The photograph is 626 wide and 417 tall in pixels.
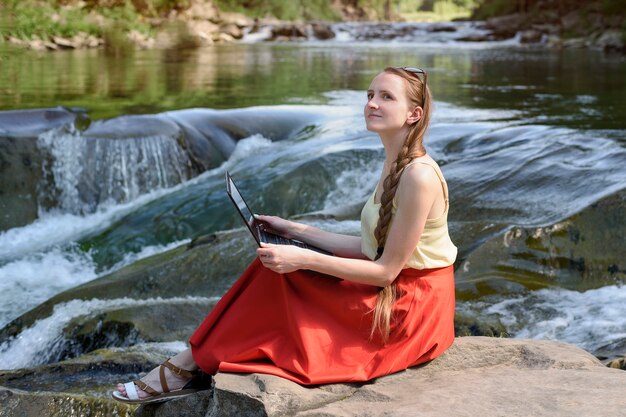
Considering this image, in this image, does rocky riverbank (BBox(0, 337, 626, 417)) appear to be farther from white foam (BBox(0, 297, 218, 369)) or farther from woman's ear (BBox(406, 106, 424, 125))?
white foam (BBox(0, 297, 218, 369))

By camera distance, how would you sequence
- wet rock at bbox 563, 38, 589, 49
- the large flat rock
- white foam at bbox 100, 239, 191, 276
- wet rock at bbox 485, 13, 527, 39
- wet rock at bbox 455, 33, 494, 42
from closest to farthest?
the large flat rock < white foam at bbox 100, 239, 191, 276 < wet rock at bbox 563, 38, 589, 49 < wet rock at bbox 455, 33, 494, 42 < wet rock at bbox 485, 13, 527, 39

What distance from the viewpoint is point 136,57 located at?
24453mm

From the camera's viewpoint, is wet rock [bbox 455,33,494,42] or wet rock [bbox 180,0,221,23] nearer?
wet rock [bbox 455,33,494,42]

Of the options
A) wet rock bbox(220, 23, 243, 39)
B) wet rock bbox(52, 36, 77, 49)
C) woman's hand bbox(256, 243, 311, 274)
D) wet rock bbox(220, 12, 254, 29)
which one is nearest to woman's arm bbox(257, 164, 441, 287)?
woman's hand bbox(256, 243, 311, 274)

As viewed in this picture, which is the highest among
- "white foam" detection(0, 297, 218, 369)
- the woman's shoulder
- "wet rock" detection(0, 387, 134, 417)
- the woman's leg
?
the woman's shoulder

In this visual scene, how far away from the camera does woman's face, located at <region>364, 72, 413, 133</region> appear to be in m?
2.99

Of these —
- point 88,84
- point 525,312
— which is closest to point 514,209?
point 525,312

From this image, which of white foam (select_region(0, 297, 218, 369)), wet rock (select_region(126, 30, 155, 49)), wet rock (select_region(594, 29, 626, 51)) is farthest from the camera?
wet rock (select_region(126, 30, 155, 49))

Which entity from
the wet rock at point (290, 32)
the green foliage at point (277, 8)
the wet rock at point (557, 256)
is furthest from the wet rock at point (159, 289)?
the green foliage at point (277, 8)

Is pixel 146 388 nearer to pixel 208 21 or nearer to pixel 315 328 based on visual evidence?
pixel 315 328

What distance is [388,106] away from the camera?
9.80 feet

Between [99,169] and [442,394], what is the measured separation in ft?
24.6

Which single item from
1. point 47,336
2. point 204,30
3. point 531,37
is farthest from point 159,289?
point 204,30

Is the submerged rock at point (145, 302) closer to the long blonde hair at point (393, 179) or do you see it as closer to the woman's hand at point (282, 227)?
the woman's hand at point (282, 227)
